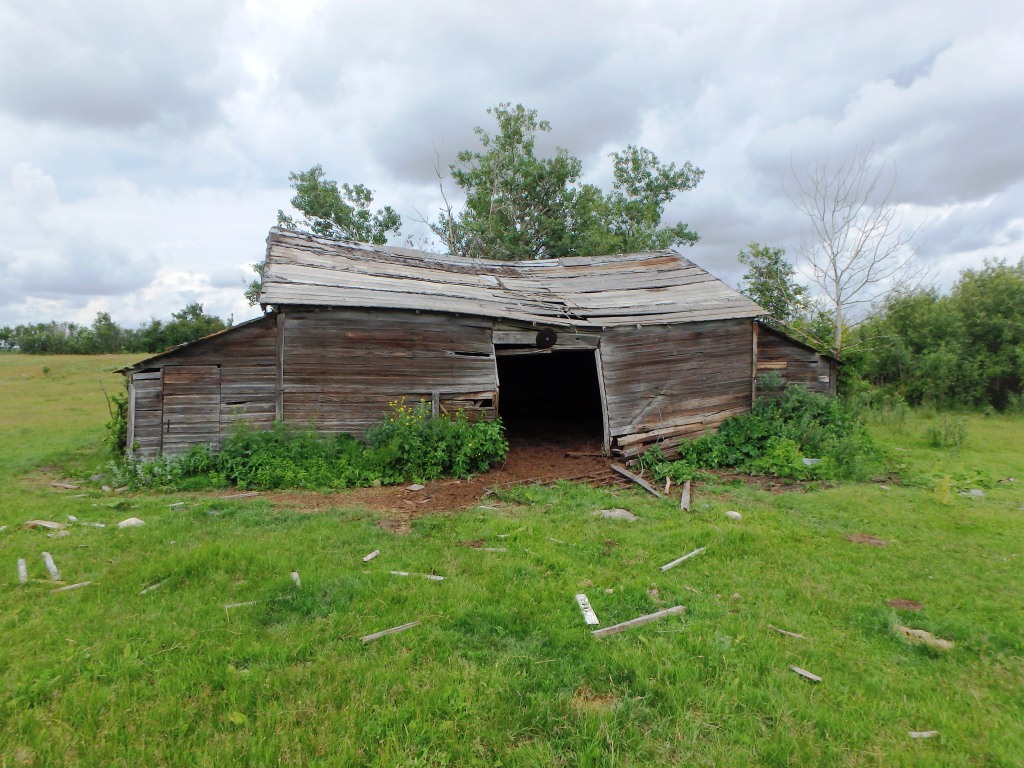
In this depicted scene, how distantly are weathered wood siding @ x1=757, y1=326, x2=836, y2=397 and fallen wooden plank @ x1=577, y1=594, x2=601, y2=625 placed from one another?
9.77 meters

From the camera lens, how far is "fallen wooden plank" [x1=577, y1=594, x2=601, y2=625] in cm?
438

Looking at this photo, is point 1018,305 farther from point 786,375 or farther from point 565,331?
point 565,331

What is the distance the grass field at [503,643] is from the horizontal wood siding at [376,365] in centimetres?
280

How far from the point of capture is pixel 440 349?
33.9ft

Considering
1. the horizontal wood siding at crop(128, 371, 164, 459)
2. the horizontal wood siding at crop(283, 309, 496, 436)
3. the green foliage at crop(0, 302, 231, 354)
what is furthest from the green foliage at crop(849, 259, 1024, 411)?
the green foliage at crop(0, 302, 231, 354)

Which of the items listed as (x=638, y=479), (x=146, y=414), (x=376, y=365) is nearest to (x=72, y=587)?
(x=146, y=414)

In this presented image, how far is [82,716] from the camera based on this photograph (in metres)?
3.15

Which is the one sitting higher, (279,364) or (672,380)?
(279,364)

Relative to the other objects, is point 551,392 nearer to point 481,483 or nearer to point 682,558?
point 481,483

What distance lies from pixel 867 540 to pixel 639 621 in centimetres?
410

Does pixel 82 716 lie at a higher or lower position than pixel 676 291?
lower

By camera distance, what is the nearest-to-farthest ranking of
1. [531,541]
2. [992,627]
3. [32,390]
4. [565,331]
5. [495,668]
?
[495,668] < [992,627] < [531,541] < [565,331] < [32,390]

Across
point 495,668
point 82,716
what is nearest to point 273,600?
point 82,716

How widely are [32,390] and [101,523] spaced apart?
25537 millimetres
